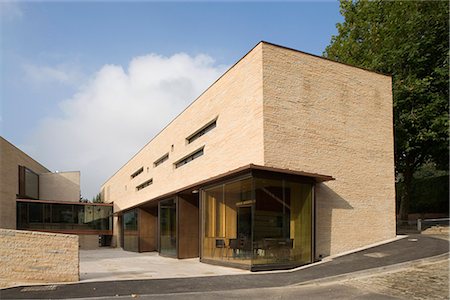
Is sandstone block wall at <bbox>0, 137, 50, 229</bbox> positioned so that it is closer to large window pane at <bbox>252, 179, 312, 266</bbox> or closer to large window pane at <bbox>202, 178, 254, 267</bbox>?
large window pane at <bbox>202, 178, 254, 267</bbox>

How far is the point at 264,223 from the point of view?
44.2ft

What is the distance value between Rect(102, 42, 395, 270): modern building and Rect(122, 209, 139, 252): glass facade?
663 cm

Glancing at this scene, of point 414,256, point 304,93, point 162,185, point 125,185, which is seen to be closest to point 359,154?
point 304,93

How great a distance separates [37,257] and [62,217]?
2790 cm

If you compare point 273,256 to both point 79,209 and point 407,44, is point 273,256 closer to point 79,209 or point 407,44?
point 407,44

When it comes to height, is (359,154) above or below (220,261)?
above

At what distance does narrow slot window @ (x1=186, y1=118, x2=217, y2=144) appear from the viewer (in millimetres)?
20388

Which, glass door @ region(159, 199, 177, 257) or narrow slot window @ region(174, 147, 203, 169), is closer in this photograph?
glass door @ region(159, 199, 177, 257)

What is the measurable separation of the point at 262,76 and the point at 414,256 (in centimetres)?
840

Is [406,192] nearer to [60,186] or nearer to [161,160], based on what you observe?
[161,160]

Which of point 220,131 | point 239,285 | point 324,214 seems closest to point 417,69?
point 324,214

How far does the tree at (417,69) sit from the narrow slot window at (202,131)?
10.8 metres

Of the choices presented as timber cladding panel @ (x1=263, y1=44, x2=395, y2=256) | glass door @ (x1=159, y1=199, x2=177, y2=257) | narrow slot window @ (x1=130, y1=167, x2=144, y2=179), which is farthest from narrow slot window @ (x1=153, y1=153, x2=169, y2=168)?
timber cladding panel @ (x1=263, y1=44, x2=395, y2=256)

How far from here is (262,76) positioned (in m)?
15.6
